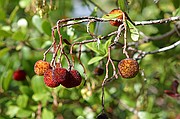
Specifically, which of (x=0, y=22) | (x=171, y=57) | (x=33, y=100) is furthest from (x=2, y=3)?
(x=171, y=57)

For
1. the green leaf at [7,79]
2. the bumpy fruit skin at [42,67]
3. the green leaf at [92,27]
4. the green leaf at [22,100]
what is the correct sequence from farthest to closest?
the green leaf at [7,79] → the green leaf at [22,100] → the green leaf at [92,27] → the bumpy fruit skin at [42,67]

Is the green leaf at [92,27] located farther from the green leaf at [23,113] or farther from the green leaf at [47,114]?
the green leaf at [23,113]

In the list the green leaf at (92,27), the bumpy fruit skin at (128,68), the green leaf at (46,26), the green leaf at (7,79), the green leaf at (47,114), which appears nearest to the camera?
the bumpy fruit skin at (128,68)

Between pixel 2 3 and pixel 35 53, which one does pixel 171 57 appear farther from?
pixel 2 3

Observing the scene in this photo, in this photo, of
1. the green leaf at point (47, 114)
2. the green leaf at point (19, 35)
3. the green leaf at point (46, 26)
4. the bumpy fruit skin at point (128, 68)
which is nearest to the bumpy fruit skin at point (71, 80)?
the bumpy fruit skin at point (128, 68)

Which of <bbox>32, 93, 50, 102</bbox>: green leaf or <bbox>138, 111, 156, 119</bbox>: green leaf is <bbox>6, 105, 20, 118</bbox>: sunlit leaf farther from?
<bbox>138, 111, 156, 119</bbox>: green leaf

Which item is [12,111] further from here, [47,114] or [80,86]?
[80,86]

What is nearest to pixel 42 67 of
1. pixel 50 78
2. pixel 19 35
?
pixel 50 78

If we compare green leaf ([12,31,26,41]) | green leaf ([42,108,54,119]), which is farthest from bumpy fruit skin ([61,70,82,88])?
green leaf ([12,31,26,41])
